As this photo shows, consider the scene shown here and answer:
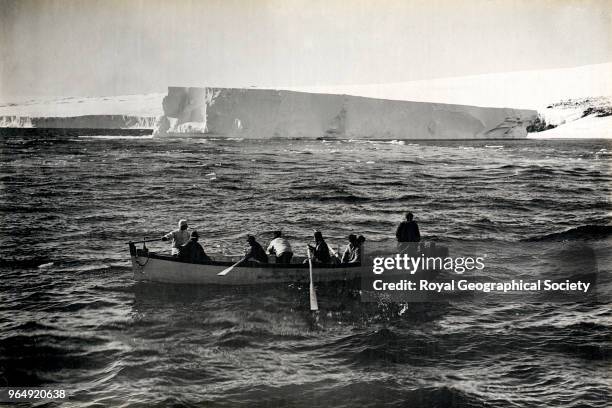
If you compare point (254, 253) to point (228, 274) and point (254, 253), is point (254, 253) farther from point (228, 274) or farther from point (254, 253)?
point (228, 274)

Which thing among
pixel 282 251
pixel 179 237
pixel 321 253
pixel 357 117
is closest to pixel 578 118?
pixel 357 117

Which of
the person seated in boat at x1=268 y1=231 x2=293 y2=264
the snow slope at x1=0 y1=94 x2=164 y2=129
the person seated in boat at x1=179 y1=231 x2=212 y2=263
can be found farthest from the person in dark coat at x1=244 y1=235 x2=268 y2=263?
the snow slope at x1=0 y1=94 x2=164 y2=129

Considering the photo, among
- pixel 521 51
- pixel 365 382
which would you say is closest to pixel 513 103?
pixel 521 51

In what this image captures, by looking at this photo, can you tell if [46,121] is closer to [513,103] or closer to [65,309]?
[513,103]

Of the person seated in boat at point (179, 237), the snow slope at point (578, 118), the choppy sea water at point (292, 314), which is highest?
the snow slope at point (578, 118)

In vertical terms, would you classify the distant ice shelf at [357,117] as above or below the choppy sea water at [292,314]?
above

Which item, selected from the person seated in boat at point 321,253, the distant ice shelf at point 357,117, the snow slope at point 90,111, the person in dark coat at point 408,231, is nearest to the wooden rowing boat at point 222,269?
the person seated in boat at point 321,253

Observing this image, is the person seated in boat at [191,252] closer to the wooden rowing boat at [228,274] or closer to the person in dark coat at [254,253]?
the wooden rowing boat at [228,274]
